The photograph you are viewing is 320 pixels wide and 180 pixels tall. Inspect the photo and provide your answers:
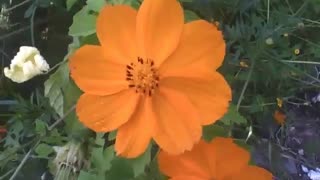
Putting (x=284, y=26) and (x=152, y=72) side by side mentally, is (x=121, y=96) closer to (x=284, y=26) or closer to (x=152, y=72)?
(x=152, y=72)

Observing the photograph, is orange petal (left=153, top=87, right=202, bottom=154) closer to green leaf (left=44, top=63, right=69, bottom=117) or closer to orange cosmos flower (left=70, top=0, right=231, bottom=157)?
orange cosmos flower (left=70, top=0, right=231, bottom=157)

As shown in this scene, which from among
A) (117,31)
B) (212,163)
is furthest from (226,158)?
(117,31)

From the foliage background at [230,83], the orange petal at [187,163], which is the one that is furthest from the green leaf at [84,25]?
the orange petal at [187,163]

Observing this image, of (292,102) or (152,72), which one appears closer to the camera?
(152,72)

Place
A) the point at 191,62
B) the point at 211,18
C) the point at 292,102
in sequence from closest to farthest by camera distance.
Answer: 1. the point at 191,62
2. the point at 211,18
3. the point at 292,102

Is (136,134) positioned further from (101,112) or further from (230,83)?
(230,83)

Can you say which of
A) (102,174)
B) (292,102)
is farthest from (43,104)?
(292,102)

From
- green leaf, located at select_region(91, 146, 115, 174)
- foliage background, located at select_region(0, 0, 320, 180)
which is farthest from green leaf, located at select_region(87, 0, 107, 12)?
green leaf, located at select_region(91, 146, 115, 174)

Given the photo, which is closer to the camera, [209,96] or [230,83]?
[209,96]
